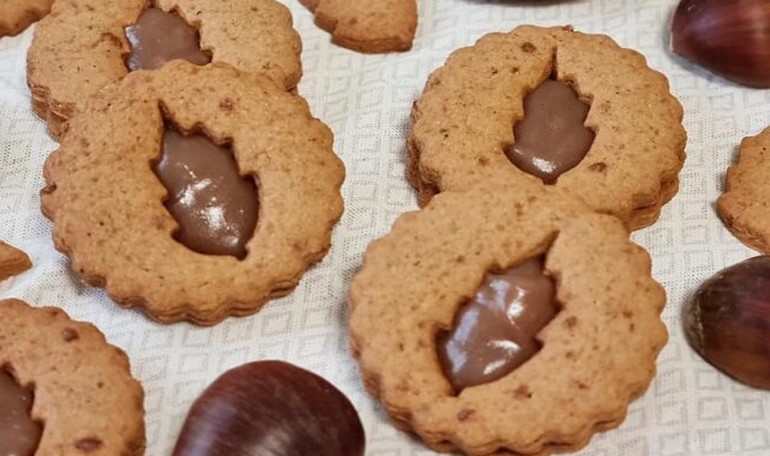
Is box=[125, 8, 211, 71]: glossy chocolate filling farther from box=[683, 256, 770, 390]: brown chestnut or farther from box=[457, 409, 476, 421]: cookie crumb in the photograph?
box=[683, 256, 770, 390]: brown chestnut

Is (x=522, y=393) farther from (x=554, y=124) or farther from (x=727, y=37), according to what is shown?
(x=727, y=37)

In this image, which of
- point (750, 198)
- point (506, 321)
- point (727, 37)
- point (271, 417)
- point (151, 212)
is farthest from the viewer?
point (727, 37)

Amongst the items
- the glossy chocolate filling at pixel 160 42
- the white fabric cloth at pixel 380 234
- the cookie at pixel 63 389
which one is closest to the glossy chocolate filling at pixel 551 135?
the white fabric cloth at pixel 380 234

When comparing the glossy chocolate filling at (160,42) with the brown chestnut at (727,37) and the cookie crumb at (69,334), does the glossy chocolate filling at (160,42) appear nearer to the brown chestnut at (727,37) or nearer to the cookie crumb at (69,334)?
the cookie crumb at (69,334)

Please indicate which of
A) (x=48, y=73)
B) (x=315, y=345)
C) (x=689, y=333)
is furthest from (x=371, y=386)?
(x=48, y=73)

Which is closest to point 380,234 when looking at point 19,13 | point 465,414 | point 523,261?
point 523,261

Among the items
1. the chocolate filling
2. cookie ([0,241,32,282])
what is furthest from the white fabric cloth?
the chocolate filling
